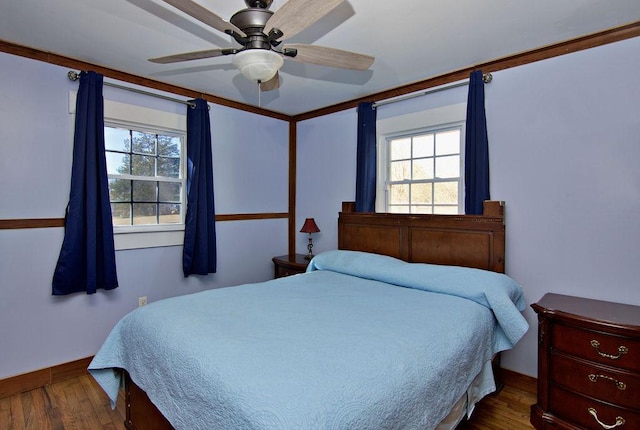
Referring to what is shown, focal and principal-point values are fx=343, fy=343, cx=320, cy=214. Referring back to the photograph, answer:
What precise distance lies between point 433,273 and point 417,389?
1.19 metres

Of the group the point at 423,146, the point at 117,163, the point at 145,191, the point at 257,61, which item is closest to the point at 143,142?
the point at 117,163

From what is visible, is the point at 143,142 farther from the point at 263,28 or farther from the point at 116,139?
the point at 263,28

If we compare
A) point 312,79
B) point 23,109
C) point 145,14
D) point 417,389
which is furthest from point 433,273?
point 23,109

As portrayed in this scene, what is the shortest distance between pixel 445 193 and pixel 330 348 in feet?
6.90

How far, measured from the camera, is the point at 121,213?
2977mm

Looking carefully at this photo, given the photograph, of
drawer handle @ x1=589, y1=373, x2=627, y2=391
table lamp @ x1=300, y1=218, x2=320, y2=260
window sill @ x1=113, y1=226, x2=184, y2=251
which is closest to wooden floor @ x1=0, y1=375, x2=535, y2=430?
drawer handle @ x1=589, y1=373, x2=627, y2=391

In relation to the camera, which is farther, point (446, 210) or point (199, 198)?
point (199, 198)

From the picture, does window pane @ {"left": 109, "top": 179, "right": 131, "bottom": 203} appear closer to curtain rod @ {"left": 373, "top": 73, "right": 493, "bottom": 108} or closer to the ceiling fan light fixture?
the ceiling fan light fixture

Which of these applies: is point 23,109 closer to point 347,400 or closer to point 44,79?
point 44,79

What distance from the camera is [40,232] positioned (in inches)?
100

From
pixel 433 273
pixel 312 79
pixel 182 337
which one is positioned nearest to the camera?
pixel 182 337

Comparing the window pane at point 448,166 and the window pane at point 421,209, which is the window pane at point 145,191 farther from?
the window pane at point 448,166

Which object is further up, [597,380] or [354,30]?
[354,30]

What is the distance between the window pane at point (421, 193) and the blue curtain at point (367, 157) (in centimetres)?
37
